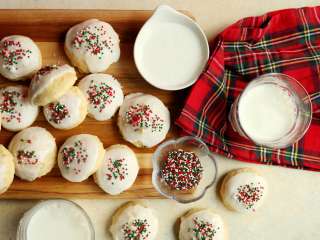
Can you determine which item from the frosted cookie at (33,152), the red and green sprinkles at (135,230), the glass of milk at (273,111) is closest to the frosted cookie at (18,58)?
the frosted cookie at (33,152)

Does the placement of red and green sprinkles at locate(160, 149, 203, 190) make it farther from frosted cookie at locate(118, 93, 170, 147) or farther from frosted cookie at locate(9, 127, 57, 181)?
frosted cookie at locate(9, 127, 57, 181)

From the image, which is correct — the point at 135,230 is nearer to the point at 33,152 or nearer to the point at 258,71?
the point at 33,152

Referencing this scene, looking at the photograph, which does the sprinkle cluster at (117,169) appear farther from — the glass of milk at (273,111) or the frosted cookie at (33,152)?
the glass of milk at (273,111)

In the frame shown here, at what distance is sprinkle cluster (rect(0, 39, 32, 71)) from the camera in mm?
1723

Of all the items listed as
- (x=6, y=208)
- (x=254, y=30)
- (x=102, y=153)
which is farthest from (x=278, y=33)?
(x=6, y=208)

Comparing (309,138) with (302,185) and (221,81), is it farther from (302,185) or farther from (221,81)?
(221,81)

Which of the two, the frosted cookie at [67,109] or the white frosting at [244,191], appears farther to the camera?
the white frosting at [244,191]

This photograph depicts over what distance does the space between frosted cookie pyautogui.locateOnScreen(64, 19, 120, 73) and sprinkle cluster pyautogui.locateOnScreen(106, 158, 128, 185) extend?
1.13 ft

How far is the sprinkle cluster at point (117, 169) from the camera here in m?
1.74

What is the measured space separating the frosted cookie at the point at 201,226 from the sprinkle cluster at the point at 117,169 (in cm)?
30

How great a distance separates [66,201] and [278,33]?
1024mm

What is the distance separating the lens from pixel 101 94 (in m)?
1.76

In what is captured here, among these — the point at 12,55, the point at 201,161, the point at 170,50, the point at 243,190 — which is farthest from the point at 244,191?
the point at 12,55

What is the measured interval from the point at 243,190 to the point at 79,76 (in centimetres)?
75
